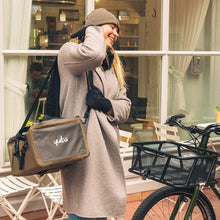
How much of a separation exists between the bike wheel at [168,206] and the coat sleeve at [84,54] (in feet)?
3.24

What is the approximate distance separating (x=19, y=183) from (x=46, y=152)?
170 centimetres

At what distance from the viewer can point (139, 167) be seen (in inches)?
118

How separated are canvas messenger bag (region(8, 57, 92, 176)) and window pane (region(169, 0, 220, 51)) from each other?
10.7 feet

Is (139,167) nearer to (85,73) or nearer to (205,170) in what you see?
(205,170)

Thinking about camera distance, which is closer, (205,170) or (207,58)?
(205,170)

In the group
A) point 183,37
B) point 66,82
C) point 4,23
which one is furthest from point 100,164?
point 183,37

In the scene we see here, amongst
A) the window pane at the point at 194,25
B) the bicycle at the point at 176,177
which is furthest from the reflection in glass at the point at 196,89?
the bicycle at the point at 176,177

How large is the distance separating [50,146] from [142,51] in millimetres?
2966

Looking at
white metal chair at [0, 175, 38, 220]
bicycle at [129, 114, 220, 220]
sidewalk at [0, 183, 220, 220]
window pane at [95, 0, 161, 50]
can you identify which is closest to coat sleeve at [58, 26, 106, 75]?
bicycle at [129, 114, 220, 220]

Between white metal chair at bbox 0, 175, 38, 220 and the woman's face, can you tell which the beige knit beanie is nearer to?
the woman's face

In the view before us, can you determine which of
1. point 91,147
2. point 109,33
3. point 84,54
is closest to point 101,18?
point 109,33

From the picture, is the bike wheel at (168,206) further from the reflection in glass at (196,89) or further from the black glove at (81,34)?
the reflection in glass at (196,89)

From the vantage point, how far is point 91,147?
2717mm

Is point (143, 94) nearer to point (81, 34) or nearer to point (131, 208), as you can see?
point (131, 208)
